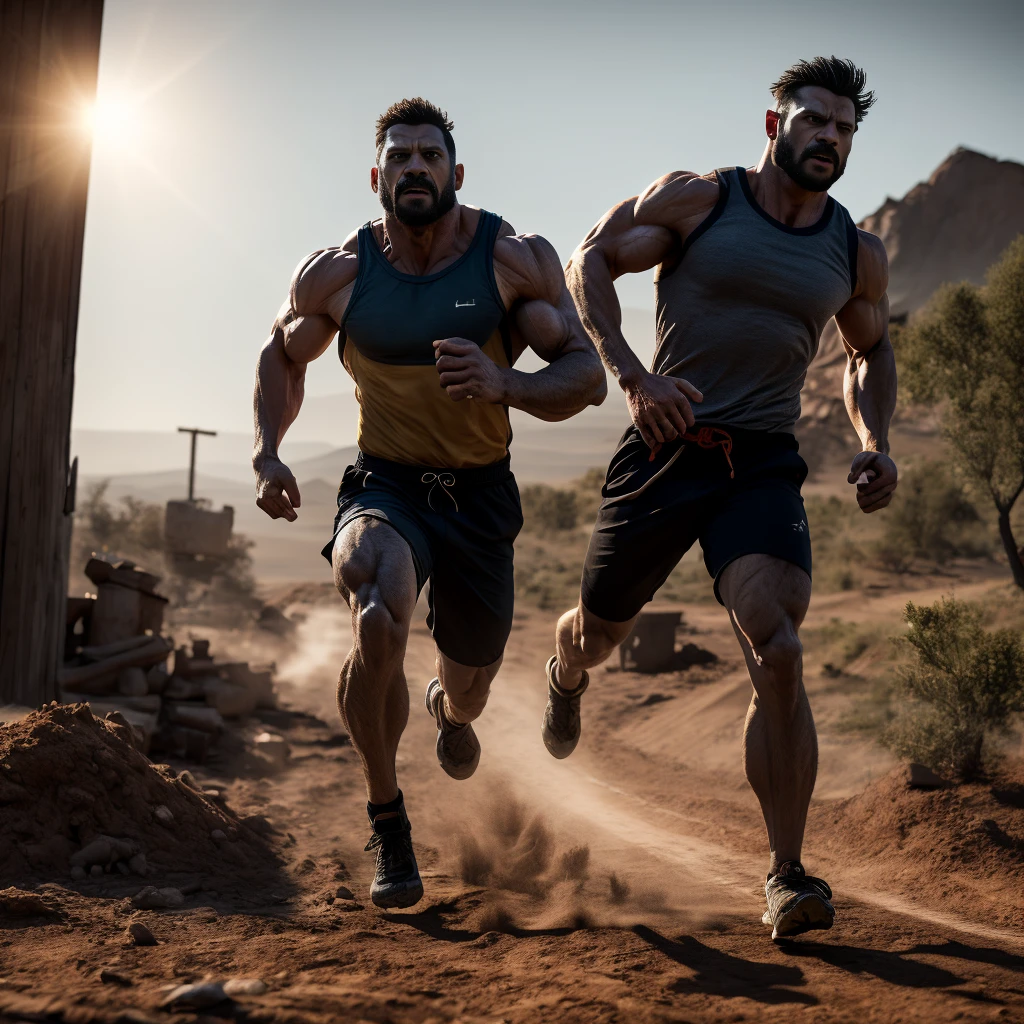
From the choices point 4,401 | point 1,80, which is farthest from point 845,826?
point 1,80

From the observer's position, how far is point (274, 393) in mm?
→ 4727

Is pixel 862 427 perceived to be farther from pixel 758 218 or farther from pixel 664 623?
pixel 664 623

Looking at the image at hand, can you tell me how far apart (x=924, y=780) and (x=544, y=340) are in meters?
4.19

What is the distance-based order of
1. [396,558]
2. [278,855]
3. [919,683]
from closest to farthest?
[396,558]
[278,855]
[919,683]

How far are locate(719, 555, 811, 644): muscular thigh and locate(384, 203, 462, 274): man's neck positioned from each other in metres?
1.81

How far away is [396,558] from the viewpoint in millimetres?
4156

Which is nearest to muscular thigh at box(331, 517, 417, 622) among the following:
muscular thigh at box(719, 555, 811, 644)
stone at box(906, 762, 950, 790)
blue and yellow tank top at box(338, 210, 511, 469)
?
blue and yellow tank top at box(338, 210, 511, 469)

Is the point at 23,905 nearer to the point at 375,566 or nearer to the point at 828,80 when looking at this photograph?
the point at 375,566

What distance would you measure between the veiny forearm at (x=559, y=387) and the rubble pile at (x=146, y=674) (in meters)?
4.71

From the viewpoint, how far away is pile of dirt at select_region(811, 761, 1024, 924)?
5.62 m

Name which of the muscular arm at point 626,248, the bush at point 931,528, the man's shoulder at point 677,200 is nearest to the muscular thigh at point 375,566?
the muscular arm at point 626,248

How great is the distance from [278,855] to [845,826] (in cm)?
355

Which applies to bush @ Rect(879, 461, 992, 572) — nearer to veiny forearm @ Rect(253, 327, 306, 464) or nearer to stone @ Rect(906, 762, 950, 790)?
stone @ Rect(906, 762, 950, 790)

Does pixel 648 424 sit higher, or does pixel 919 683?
pixel 648 424
